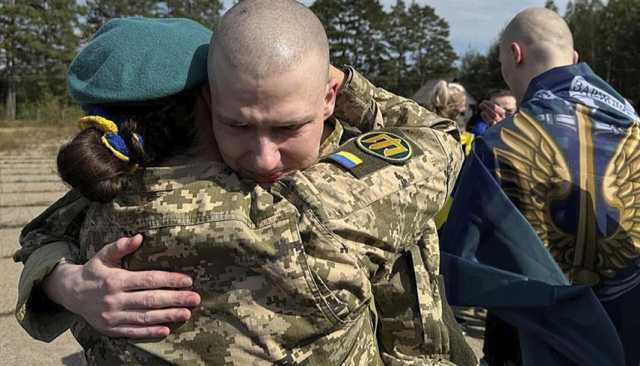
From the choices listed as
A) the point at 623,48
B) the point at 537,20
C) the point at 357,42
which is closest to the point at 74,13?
the point at 357,42

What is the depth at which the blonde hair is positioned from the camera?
588 centimetres

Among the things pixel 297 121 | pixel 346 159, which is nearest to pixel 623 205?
pixel 346 159

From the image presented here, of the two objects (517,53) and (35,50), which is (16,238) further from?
(35,50)

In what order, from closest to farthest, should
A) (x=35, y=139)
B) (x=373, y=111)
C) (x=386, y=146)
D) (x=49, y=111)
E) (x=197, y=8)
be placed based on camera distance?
(x=386, y=146), (x=373, y=111), (x=35, y=139), (x=49, y=111), (x=197, y=8)

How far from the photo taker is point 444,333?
4.62ft

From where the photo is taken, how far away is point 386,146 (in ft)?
4.44

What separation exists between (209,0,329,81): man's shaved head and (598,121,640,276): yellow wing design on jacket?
1579mm

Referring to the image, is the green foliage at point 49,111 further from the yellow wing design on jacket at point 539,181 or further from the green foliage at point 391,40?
the yellow wing design on jacket at point 539,181

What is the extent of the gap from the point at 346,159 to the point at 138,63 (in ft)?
1.57

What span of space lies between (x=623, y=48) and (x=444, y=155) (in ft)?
147

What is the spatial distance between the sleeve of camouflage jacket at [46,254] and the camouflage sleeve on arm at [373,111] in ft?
2.35

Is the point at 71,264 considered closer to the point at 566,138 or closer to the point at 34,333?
the point at 34,333

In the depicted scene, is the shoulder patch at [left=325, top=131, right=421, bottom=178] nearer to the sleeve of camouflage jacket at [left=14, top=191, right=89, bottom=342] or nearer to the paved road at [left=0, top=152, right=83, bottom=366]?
the sleeve of camouflage jacket at [left=14, top=191, right=89, bottom=342]

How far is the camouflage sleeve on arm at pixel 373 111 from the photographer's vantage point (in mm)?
1584
